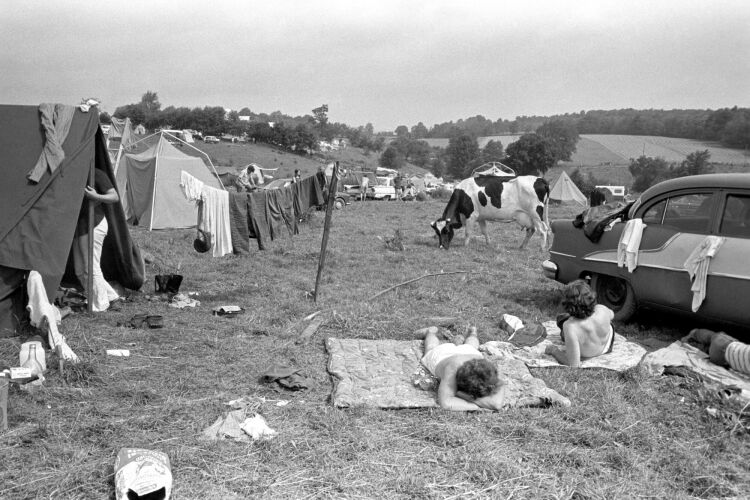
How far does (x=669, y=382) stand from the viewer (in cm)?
504

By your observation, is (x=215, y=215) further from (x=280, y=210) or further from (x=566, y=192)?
(x=566, y=192)

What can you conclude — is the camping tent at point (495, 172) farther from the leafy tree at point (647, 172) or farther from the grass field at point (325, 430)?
the leafy tree at point (647, 172)

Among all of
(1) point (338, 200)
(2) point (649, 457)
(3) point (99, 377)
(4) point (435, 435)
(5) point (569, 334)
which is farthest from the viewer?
(1) point (338, 200)

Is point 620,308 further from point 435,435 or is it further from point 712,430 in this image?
point 435,435

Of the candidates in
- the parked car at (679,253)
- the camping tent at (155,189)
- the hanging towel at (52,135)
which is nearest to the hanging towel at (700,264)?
the parked car at (679,253)

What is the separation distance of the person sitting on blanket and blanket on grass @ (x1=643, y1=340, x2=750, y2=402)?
475 mm

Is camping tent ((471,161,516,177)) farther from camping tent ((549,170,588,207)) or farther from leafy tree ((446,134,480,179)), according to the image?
leafy tree ((446,134,480,179))

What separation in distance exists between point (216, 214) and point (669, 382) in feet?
28.3

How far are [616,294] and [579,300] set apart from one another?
2076 millimetres

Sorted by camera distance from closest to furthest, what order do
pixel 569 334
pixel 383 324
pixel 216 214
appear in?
pixel 569 334 → pixel 383 324 → pixel 216 214

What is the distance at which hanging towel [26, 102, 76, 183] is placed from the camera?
6.11 metres

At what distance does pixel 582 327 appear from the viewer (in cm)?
553

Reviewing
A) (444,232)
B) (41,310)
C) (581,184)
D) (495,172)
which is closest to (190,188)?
(41,310)

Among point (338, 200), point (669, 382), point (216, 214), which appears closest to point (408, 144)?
point (338, 200)
